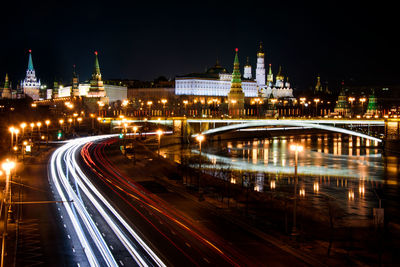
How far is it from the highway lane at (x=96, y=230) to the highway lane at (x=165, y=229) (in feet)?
1.93

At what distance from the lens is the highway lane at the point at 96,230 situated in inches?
681

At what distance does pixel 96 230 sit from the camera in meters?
20.7

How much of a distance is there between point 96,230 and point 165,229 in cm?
287

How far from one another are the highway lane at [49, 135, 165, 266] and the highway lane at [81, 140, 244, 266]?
589 mm

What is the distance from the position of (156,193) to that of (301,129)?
3188 inches

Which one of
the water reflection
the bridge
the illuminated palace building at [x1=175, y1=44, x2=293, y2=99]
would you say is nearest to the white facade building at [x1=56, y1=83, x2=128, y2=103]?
the illuminated palace building at [x1=175, y1=44, x2=293, y2=99]

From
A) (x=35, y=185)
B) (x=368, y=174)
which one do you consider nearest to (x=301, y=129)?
(x=368, y=174)

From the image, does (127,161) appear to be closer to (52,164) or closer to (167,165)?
(167,165)

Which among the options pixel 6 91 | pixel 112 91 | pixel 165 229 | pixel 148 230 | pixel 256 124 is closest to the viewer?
pixel 148 230

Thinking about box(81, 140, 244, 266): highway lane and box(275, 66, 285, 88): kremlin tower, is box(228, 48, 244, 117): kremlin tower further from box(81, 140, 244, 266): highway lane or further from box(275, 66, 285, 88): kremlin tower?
box(81, 140, 244, 266): highway lane

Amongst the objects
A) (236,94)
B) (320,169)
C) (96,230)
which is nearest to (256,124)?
(320,169)

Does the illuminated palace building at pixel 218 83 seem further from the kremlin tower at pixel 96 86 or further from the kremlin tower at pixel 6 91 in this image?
the kremlin tower at pixel 6 91

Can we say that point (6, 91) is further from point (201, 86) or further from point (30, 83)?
point (201, 86)

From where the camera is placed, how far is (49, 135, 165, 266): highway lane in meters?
17.3
